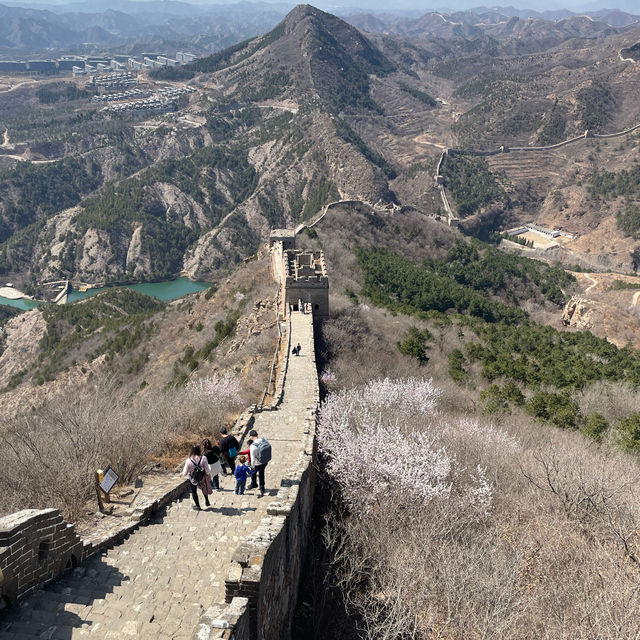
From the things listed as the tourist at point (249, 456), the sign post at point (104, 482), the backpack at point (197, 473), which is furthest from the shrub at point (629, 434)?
the sign post at point (104, 482)

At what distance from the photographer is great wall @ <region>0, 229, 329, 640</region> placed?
28.1ft

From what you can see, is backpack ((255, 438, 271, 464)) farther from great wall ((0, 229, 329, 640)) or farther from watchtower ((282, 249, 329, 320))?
watchtower ((282, 249, 329, 320))

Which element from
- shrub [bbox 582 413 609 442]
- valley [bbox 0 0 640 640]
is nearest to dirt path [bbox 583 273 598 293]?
valley [bbox 0 0 640 640]

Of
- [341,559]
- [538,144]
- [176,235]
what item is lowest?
[176,235]

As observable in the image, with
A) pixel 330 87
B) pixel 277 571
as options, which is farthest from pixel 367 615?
pixel 330 87

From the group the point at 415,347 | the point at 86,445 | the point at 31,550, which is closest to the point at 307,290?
the point at 415,347

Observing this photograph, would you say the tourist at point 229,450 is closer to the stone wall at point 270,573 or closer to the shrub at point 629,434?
the stone wall at point 270,573

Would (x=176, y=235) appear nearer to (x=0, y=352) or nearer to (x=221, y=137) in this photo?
(x=221, y=137)

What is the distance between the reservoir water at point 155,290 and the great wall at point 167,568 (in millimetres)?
105918

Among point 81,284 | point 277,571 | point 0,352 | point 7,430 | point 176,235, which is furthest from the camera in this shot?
point 176,235

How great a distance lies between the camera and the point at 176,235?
5241 inches

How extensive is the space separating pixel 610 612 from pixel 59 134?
685ft

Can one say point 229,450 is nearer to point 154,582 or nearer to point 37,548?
point 154,582

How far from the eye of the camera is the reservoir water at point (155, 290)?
384ft
